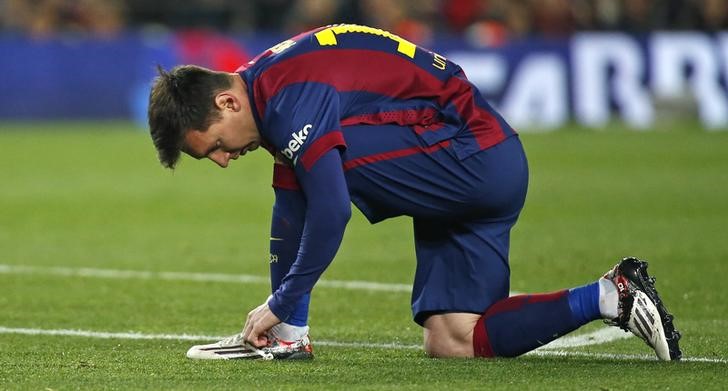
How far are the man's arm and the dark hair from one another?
1.29 ft

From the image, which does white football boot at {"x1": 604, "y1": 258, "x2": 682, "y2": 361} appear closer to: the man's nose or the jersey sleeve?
the jersey sleeve

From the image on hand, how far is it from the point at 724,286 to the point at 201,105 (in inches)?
142

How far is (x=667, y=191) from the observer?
40.9ft

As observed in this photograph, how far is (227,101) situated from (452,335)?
1276 millimetres

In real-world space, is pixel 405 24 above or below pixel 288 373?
above

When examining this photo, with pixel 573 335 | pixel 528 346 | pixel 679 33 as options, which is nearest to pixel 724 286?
pixel 573 335

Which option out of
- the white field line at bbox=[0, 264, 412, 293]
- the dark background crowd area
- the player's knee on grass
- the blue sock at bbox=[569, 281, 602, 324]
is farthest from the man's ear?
the dark background crowd area

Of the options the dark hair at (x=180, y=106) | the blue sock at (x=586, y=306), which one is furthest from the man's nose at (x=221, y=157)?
the blue sock at (x=586, y=306)

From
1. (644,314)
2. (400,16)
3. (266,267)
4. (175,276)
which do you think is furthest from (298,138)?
(400,16)

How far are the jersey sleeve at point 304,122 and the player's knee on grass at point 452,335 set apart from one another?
0.94 metres

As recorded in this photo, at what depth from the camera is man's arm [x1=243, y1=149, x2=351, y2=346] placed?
4949 millimetres

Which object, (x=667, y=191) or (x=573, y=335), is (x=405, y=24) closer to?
(x=667, y=191)

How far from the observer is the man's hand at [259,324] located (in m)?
5.22

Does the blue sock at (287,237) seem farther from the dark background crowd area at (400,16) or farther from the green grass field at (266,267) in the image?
the dark background crowd area at (400,16)
